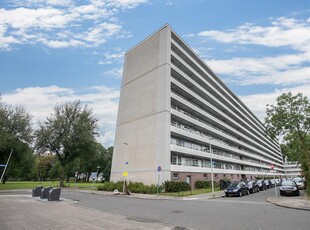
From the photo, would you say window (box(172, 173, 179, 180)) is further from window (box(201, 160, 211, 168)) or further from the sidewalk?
the sidewalk

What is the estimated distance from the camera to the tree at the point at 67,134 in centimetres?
4319

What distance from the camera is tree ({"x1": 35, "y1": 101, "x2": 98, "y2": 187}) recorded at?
4319 cm

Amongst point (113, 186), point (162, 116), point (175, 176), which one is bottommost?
point (113, 186)

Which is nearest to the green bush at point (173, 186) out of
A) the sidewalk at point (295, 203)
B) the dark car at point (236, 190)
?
the dark car at point (236, 190)

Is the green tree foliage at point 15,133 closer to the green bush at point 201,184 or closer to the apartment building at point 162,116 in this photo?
A: the apartment building at point 162,116

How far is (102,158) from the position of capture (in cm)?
8525

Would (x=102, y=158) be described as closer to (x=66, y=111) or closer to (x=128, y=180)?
(x=66, y=111)

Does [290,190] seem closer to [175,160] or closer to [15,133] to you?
[175,160]

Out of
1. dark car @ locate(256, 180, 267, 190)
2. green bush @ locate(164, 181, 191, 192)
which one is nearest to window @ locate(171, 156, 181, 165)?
green bush @ locate(164, 181, 191, 192)

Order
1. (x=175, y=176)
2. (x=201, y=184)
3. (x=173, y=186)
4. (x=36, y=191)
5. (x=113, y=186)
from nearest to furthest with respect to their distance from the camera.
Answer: (x=36, y=191)
(x=173, y=186)
(x=175, y=176)
(x=113, y=186)
(x=201, y=184)

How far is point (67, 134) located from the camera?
145 ft

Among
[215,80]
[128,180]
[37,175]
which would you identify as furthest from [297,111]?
[37,175]

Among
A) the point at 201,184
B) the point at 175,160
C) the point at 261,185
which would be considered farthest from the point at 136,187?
the point at 261,185

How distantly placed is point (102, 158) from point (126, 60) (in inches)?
1939
